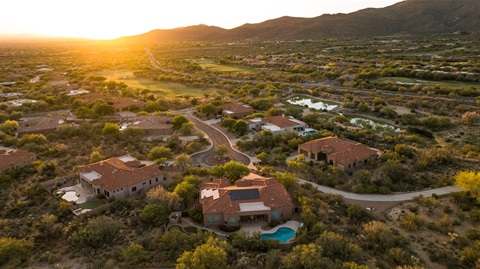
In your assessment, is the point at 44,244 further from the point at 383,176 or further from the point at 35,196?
the point at 383,176

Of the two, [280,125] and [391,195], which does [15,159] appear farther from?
[391,195]

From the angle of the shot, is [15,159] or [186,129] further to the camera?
[186,129]

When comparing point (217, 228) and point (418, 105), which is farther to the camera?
point (418, 105)

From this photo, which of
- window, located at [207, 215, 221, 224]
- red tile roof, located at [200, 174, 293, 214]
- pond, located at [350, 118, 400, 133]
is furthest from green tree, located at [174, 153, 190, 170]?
pond, located at [350, 118, 400, 133]

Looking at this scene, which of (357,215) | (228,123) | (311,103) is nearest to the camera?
(357,215)

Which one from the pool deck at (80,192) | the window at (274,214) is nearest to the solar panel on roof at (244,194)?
the window at (274,214)

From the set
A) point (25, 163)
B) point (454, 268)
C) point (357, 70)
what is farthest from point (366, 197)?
point (357, 70)

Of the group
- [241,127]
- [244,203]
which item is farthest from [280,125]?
[244,203]
